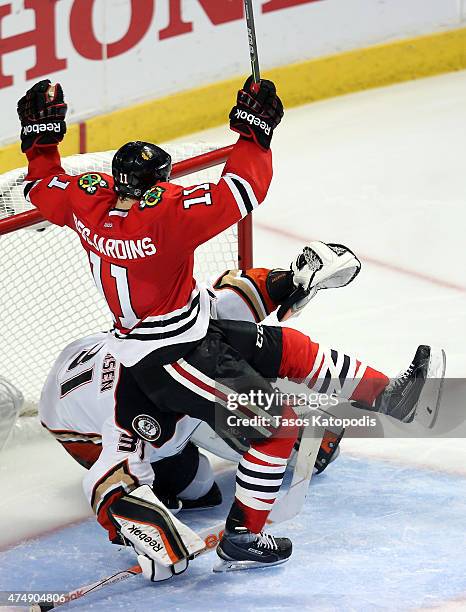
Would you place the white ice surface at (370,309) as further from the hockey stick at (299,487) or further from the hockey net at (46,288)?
the hockey net at (46,288)

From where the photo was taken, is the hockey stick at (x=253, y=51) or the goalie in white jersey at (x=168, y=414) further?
the goalie in white jersey at (x=168, y=414)

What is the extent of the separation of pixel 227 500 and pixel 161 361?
2.00 feet

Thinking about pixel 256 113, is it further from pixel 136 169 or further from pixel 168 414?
pixel 168 414

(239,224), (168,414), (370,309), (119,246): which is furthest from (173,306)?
(370,309)

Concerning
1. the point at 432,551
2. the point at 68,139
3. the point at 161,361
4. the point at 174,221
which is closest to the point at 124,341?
the point at 161,361

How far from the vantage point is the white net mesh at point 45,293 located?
13.4 feet

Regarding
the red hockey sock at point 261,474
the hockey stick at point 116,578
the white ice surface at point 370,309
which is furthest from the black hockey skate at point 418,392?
the hockey stick at point 116,578

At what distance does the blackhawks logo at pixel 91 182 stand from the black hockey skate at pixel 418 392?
36.2 inches

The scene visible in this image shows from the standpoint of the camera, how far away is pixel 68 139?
5.84 metres

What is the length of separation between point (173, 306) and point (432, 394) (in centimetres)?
82

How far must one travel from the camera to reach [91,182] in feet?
10.8

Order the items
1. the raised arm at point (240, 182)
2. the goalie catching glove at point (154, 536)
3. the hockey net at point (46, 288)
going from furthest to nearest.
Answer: the hockey net at point (46, 288)
the goalie catching glove at point (154, 536)
the raised arm at point (240, 182)

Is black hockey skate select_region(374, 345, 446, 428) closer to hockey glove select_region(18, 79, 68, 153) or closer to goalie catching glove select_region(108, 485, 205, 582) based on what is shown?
goalie catching glove select_region(108, 485, 205, 582)

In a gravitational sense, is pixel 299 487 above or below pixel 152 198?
below
